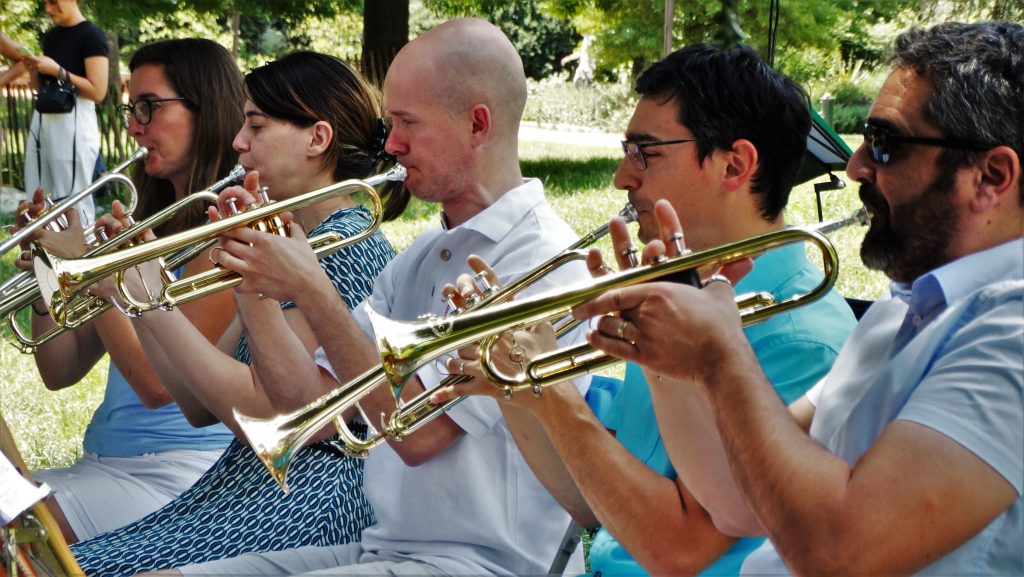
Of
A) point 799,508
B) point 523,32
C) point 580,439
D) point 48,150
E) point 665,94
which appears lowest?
point 523,32

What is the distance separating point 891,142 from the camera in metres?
1.75

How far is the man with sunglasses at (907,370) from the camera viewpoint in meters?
1.40

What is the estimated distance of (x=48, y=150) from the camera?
769cm

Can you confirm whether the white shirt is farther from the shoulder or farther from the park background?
the shoulder

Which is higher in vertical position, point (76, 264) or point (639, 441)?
point (76, 264)

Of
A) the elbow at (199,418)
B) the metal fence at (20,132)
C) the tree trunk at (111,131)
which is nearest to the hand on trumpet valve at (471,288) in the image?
the elbow at (199,418)

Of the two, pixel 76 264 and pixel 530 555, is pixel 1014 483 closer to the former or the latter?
pixel 530 555

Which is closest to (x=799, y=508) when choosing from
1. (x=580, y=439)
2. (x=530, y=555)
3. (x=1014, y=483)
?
(x=1014, y=483)

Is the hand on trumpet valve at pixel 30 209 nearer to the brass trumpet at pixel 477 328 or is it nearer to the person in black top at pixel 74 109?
the brass trumpet at pixel 477 328

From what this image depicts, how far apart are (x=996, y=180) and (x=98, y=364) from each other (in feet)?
16.7

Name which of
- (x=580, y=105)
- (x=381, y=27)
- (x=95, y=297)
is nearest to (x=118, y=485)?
(x=95, y=297)

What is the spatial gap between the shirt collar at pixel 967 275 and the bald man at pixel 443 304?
78 cm

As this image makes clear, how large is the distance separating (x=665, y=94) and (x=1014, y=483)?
1.19m

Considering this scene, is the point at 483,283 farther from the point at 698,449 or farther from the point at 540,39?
the point at 540,39
